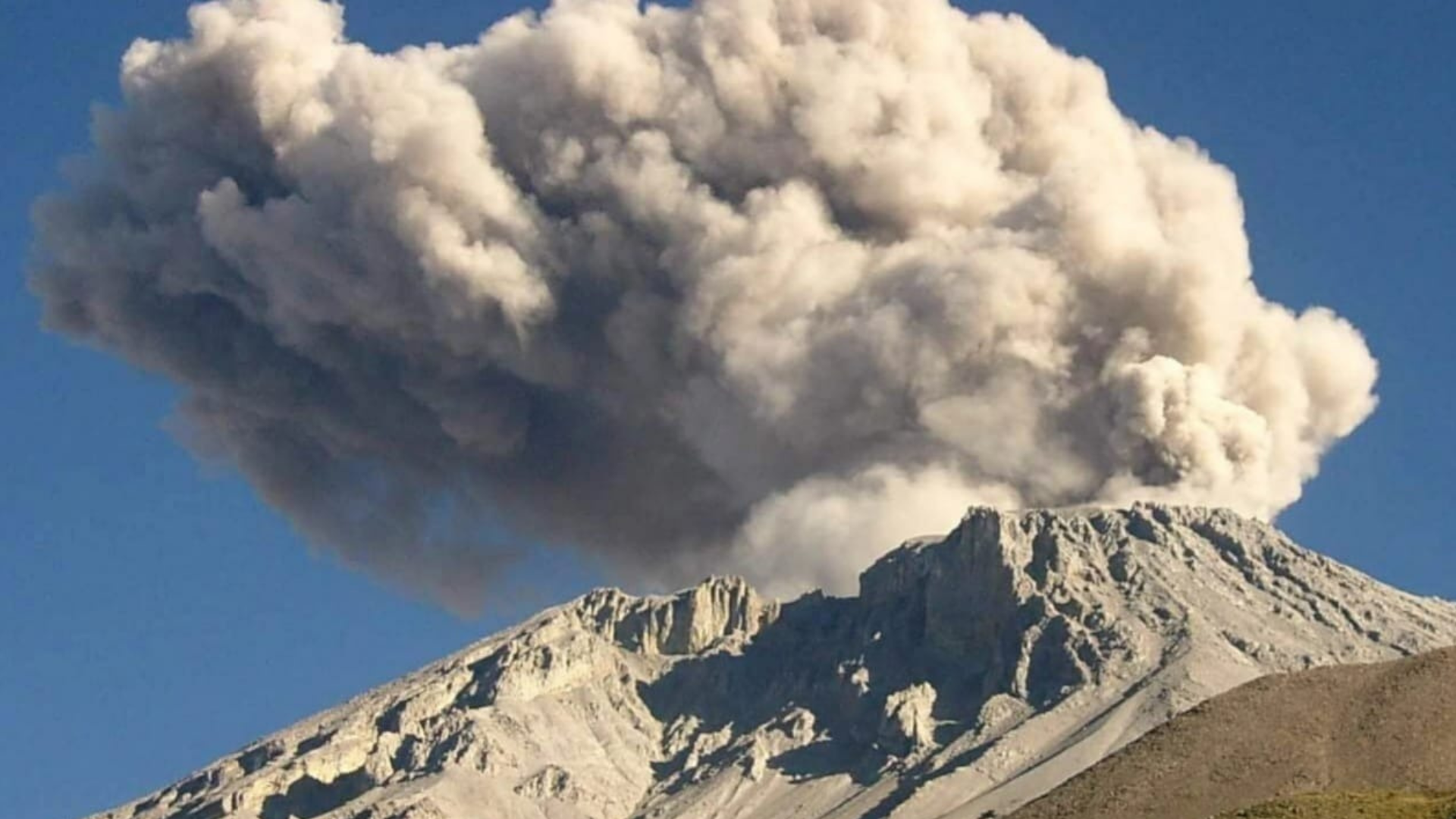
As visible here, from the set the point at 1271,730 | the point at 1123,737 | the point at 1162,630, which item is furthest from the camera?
the point at 1162,630

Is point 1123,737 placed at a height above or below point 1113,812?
above

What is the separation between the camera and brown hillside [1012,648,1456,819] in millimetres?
136375

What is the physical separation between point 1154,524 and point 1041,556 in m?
5.83

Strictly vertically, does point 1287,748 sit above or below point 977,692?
below

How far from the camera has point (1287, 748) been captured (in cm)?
14088

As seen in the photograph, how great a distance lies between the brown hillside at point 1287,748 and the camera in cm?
13638

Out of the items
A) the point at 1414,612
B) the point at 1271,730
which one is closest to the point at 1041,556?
the point at 1414,612

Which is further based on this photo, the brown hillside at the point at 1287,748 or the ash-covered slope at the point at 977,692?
the ash-covered slope at the point at 977,692

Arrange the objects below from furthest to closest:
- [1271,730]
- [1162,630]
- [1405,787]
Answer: [1162,630] → [1271,730] → [1405,787]

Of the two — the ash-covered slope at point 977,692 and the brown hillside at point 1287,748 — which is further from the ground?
the ash-covered slope at point 977,692

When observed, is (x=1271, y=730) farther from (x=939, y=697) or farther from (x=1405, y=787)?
(x=939, y=697)

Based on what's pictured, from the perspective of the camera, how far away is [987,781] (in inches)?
6890

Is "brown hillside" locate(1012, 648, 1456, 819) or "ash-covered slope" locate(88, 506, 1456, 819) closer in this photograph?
"brown hillside" locate(1012, 648, 1456, 819)

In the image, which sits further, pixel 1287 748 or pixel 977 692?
pixel 977 692
